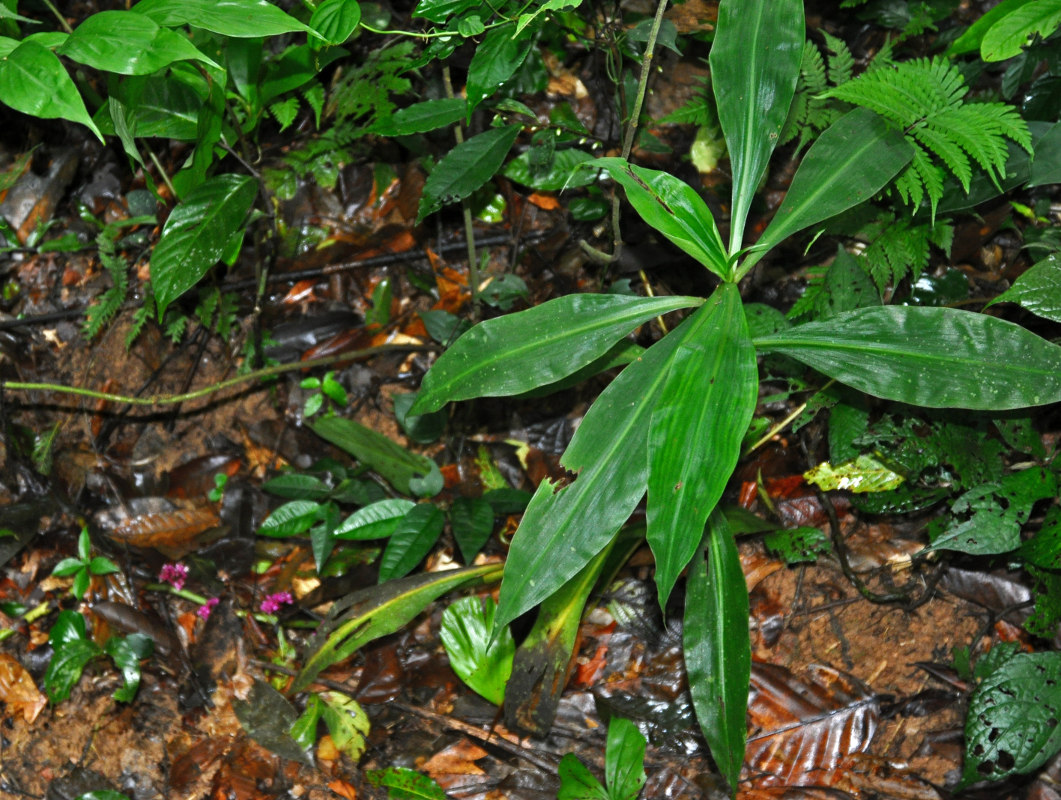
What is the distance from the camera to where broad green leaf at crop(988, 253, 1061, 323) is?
1680mm

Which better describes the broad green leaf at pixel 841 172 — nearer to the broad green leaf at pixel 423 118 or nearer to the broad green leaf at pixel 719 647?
the broad green leaf at pixel 719 647

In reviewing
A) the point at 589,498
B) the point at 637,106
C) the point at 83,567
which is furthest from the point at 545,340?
the point at 83,567

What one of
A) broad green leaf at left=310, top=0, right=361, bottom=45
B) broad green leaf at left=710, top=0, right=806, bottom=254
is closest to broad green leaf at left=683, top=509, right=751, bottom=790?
broad green leaf at left=710, top=0, right=806, bottom=254

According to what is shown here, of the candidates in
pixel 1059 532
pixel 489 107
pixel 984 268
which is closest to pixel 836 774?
pixel 1059 532

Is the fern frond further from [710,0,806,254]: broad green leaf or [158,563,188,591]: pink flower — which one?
[158,563,188,591]: pink flower

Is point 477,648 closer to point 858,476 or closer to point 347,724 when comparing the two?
point 347,724

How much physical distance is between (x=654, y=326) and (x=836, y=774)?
128 centimetres

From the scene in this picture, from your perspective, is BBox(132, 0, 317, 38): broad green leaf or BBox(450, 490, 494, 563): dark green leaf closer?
BBox(132, 0, 317, 38): broad green leaf

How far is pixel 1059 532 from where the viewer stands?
171cm

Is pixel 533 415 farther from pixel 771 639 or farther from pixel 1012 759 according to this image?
pixel 1012 759

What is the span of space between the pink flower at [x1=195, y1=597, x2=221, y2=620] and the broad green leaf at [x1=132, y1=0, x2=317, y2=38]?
1.75m

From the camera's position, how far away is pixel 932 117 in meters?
1.69

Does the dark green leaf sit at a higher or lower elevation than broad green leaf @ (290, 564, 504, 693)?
higher

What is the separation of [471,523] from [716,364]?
0.99 metres
